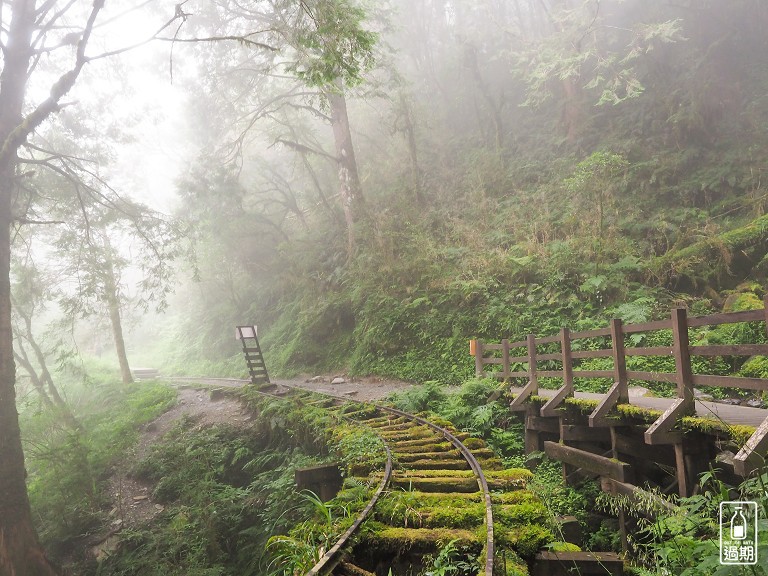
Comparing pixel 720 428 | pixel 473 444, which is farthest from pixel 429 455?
pixel 720 428

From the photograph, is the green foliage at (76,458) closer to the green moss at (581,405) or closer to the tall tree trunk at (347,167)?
the green moss at (581,405)

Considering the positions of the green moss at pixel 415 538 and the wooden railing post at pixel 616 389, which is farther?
the wooden railing post at pixel 616 389

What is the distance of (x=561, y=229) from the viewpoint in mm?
13430

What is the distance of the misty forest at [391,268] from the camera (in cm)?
524

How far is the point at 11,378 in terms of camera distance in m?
7.98

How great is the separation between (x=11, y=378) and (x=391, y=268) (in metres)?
10.7

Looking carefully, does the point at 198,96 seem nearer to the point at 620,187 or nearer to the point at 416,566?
the point at 620,187

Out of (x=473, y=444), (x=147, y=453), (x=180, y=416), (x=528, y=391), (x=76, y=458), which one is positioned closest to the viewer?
(x=473, y=444)

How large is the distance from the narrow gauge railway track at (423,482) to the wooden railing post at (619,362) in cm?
180

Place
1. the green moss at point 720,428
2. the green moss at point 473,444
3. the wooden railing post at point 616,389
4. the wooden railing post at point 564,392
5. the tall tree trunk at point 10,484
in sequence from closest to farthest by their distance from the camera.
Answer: the green moss at point 720,428
the wooden railing post at point 616,389
the green moss at point 473,444
the wooden railing post at point 564,392
the tall tree trunk at point 10,484

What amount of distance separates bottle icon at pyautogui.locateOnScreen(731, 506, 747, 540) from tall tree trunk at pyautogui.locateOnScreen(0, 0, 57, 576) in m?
9.49

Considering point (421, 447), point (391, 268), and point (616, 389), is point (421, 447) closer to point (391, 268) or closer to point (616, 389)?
point (616, 389)

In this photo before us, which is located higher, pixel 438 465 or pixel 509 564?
pixel 509 564

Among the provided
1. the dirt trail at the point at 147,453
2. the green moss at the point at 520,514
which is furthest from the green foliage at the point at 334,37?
the dirt trail at the point at 147,453
